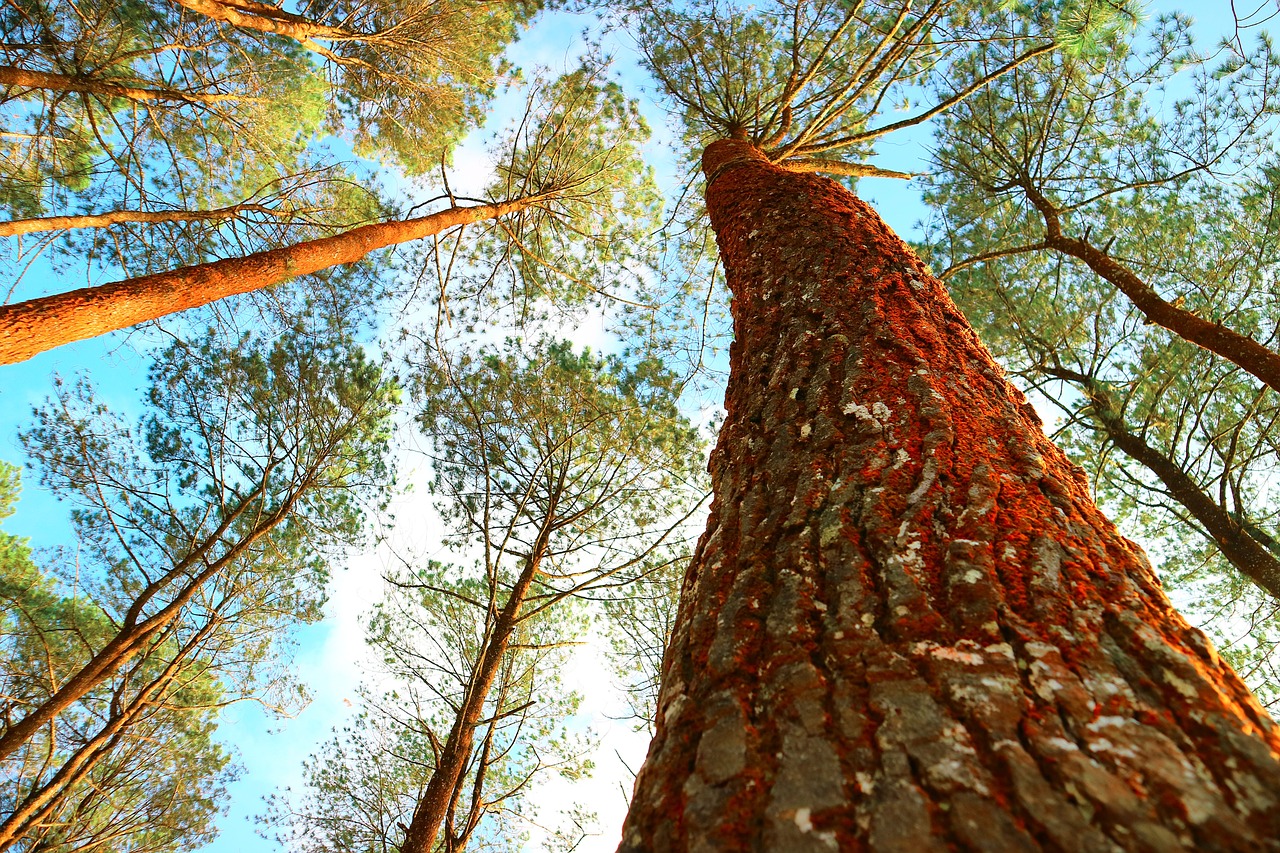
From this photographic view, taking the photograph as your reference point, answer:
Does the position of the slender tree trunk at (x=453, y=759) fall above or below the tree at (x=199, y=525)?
below

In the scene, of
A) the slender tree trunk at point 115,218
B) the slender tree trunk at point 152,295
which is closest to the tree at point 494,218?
the slender tree trunk at point 152,295

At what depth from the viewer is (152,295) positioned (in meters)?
2.94

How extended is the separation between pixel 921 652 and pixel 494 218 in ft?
18.5

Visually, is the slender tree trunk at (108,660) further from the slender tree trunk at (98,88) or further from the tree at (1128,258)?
the tree at (1128,258)

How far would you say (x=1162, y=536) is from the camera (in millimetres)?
6137

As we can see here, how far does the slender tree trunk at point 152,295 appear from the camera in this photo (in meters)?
2.42

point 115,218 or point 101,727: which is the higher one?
point 115,218

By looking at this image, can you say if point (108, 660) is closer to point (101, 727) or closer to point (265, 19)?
point (101, 727)

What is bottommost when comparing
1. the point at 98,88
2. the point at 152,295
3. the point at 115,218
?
the point at 152,295

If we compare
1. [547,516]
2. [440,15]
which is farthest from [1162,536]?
[440,15]

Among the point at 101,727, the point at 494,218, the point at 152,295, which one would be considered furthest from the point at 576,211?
the point at 101,727

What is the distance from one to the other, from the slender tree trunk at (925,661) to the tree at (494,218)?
2.73 meters

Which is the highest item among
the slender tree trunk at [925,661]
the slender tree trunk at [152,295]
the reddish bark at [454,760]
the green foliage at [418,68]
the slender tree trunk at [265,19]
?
the green foliage at [418,68]

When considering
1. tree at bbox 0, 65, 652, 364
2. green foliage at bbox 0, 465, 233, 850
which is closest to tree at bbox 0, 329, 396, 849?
green foliage at bbox 0, 465, 233, 850
